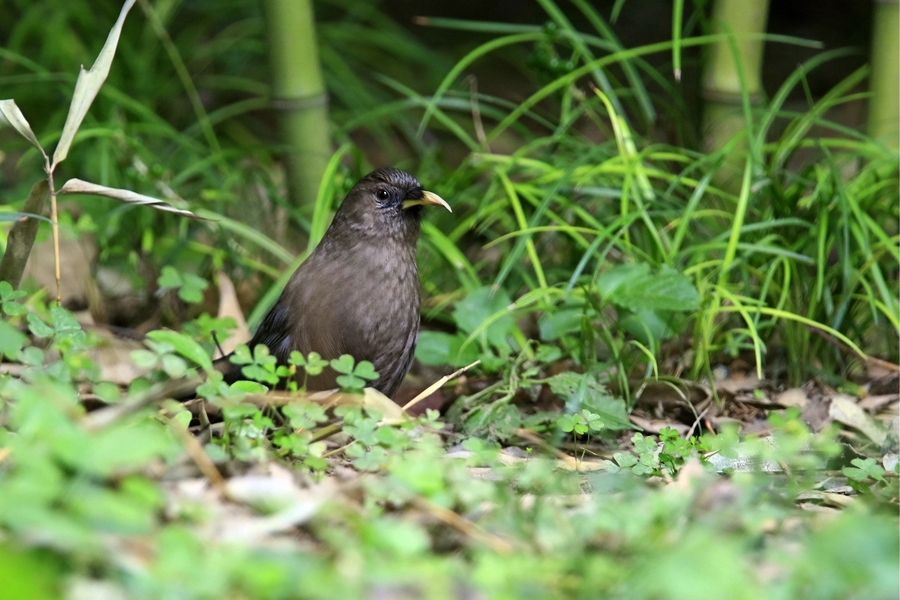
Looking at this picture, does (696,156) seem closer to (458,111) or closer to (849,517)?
(458,111)

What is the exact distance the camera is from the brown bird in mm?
2791

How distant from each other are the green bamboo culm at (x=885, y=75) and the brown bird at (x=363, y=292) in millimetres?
1783

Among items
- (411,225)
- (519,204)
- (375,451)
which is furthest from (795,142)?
(375,451)

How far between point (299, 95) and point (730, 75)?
1659 mm

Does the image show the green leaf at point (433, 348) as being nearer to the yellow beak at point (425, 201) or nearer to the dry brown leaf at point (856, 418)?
the yellow beak at point (425, 201)

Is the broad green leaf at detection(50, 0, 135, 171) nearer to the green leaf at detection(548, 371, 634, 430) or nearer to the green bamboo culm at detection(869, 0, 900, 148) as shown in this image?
the green leaf at detection(548, 371, 634, 430)

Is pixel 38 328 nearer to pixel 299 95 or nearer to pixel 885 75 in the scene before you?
pixel 299 95

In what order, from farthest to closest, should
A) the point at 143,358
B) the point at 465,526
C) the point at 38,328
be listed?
the point at 38,328, the point at 143,358, the point at 465,526

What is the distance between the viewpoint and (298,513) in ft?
4.59

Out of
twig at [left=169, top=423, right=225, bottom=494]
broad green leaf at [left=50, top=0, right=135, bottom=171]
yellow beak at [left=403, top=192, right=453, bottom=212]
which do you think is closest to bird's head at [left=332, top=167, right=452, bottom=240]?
yellow beak at [left=403, top=192, right=453, bottom=212]

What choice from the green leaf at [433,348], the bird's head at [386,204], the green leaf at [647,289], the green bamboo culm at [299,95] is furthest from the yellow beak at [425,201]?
the green bamboo culm at [299,95]

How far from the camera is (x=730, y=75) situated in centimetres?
358

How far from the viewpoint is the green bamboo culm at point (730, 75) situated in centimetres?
354

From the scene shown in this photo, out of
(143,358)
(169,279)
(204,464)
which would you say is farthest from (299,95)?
(204,464)
